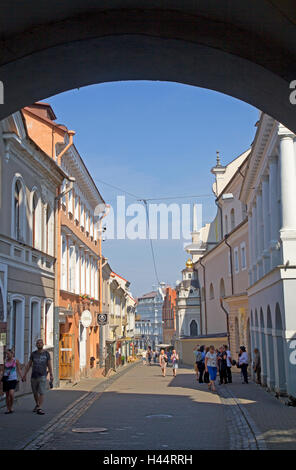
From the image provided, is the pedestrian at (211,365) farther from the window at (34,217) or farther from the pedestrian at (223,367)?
the window at (34,217)

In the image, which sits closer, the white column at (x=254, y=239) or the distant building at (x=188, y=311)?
the white column at (x=254, y=239)

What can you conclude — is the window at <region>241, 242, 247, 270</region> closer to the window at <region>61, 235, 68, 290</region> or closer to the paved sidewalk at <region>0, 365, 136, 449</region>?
the window at <region>61, 235, 68, 290</region>

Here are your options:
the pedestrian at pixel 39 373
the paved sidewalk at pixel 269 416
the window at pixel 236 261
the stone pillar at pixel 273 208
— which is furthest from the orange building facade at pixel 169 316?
the pedestrian at pixel 39 373

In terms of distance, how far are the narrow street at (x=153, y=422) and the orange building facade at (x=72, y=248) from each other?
539cm

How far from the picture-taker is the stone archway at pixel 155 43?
16.0ft

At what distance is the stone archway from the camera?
16.0 ft

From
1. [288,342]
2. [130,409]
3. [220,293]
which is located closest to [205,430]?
[130,409]

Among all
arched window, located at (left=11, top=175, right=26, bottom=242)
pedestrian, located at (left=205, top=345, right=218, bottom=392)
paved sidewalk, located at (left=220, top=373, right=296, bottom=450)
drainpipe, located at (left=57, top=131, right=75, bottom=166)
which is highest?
drainpipe, located at (left=57, top=131, right=75, bottom=166)

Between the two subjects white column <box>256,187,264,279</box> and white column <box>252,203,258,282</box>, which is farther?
white column <box>252,203,258,282</box>

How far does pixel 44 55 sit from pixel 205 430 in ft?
26.4

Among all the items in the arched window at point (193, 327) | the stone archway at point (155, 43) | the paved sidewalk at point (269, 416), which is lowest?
the paved sidewalk at point (269, 416)

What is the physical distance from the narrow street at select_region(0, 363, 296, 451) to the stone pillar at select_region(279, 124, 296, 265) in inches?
165

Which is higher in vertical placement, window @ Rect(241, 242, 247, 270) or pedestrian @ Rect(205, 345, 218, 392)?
window @ Rect(241, 242, 247, 270)

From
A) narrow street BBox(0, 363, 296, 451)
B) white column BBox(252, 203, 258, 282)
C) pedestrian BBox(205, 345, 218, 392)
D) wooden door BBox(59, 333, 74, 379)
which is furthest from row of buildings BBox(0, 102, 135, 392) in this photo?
white column BBox(252, 203, 258, 282)
